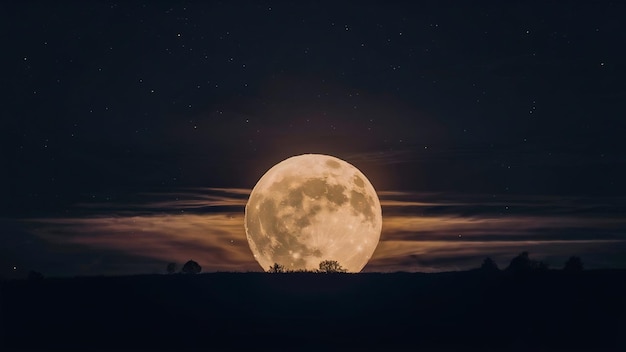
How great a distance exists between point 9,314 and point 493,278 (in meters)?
31.6

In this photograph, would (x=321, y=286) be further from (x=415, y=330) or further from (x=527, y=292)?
(x=527, y=292)

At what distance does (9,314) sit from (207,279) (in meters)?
13.1

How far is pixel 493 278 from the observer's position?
81625 mm

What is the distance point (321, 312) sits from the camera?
262 ft

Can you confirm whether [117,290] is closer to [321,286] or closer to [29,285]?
[29,285]

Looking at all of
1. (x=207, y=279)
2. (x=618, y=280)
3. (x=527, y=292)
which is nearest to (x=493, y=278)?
A: (x=527, y=292)

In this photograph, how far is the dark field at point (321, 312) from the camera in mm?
75500

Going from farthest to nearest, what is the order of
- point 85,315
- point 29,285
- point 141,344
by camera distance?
point 29,285
point 85,315
point 141,344

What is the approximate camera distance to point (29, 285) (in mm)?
85188

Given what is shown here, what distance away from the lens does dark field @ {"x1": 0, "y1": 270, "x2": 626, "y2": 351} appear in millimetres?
75500

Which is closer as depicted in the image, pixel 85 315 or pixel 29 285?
pixel 85 315

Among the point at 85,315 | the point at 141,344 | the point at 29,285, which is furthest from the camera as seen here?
the point at 29,285

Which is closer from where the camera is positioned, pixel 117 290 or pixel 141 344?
pixel 141 344

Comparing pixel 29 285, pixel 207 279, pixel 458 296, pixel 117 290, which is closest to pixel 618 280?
pixel 458 296
